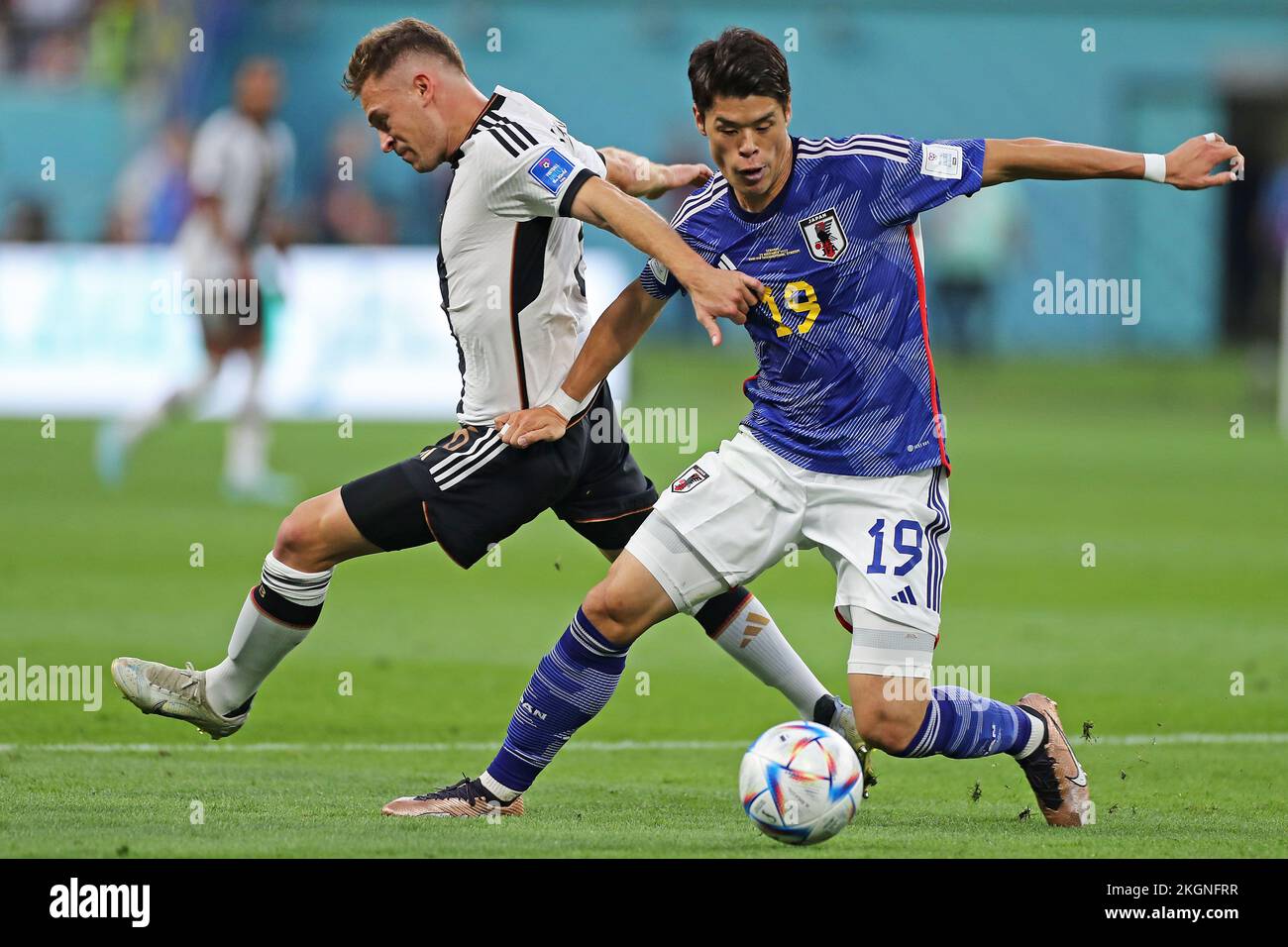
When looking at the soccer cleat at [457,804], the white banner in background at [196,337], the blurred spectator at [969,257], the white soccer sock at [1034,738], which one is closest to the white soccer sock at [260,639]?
the soccer cleat at [457,804]

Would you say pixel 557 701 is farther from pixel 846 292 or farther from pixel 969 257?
pixel 969 257

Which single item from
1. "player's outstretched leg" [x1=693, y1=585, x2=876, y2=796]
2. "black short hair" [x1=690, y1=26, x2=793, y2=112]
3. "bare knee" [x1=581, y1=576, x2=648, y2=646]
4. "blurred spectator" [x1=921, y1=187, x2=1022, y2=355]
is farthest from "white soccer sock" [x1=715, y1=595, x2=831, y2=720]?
"blurred spectator" [x1=921, y1=187, x2=1022, y2=355]

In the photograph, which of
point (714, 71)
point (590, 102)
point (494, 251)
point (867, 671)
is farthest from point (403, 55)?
point (590, 102)

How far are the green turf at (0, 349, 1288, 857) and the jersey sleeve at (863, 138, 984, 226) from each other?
1.86 metres

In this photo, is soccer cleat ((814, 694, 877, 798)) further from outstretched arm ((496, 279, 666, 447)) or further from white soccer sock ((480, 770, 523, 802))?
outstretched arm ((496, 279, 666, 447))

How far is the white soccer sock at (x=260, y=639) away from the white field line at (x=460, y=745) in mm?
923

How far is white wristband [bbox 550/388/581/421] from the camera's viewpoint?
244 inches

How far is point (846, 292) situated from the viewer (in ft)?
19.2

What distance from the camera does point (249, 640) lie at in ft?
20.7

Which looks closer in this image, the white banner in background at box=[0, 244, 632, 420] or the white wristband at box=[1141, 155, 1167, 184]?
the white wristband at box=[1141, 155, 1167, 184]

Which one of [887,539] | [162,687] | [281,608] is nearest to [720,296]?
[887,539]

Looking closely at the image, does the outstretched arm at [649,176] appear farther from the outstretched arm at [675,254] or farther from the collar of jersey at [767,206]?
the outstretched arm at [675,254]

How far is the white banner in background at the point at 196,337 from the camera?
19.1 meters
